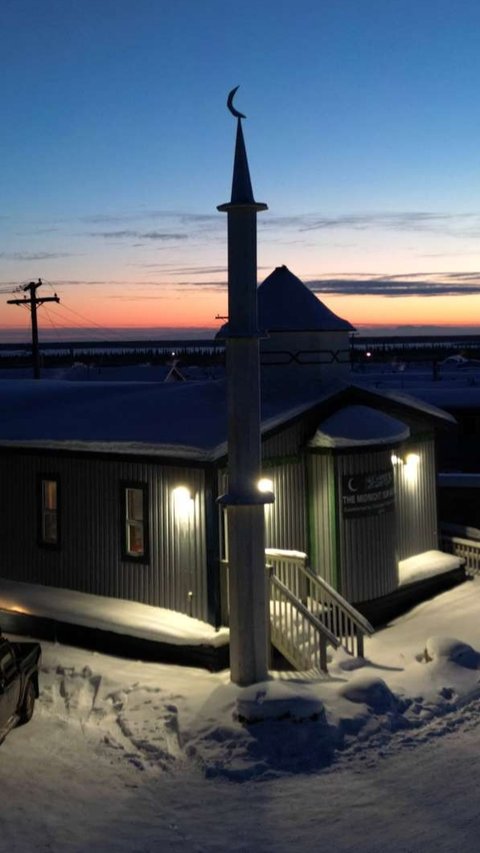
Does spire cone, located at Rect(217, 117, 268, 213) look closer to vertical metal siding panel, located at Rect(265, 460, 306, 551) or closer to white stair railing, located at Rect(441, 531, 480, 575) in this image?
vertical metal siding panel, located at Rect(265, 460, 306, 551)

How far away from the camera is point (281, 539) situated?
51.1ft

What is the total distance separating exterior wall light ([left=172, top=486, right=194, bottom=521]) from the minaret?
7.19ft

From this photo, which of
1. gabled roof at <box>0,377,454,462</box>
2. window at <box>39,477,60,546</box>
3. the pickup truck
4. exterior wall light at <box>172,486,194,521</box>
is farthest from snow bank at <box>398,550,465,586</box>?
the pickup truck

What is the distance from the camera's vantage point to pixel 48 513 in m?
16.6

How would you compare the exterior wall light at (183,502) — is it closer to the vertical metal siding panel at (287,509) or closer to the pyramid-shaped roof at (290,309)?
the vertical metal siding panel at (287,509)

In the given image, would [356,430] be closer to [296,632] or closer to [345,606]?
[345,606]

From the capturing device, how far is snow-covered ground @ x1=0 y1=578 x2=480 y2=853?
8391mm

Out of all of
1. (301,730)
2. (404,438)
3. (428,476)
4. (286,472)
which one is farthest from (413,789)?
(428,476)

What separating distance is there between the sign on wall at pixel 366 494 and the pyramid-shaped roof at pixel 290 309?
11.5 feet

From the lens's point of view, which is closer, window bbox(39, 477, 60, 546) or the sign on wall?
the sign on wall

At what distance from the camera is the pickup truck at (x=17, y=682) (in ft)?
34.0

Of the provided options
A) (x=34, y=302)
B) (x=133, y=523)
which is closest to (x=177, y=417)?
(x=133, y=523)

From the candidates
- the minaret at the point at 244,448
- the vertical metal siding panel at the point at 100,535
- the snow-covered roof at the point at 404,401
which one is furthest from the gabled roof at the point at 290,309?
the minaret at the point at 244,448

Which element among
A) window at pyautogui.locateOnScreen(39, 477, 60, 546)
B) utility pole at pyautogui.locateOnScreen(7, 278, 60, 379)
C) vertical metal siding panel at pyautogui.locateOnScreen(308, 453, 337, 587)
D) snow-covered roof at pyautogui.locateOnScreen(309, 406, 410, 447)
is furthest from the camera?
utility pole at pyautogui.locateOnScreen(7, 278, 60, 379)
